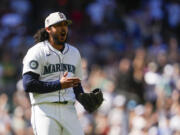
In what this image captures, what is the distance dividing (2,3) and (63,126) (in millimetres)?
11357

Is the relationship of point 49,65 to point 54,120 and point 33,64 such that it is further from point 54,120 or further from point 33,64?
point 54,120

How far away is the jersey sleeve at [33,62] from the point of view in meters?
7.00

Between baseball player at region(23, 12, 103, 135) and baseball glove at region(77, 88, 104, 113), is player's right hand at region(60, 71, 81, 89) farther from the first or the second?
baseball glove at region(77, 88, 104, 113)

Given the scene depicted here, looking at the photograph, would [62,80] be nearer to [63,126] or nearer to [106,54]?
[63,126]

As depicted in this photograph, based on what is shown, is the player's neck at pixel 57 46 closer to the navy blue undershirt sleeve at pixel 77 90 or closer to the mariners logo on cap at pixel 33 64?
the mariners logo on cap at pixel 33 64

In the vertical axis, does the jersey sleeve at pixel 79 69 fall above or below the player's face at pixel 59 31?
below

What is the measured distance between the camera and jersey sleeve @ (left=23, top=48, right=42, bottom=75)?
7.00m

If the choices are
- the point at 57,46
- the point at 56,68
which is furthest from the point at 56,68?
the point at 57,46

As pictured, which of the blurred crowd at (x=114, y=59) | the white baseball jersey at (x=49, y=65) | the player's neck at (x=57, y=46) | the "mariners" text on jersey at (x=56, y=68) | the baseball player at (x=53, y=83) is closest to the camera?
the baseball player at (x=53, y=83)

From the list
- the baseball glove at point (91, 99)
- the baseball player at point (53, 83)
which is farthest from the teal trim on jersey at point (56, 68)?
the baseball glove at point (91, 99)

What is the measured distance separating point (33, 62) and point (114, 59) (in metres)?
9.34

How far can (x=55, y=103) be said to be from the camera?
7.13 m

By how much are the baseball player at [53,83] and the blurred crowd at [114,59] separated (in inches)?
217

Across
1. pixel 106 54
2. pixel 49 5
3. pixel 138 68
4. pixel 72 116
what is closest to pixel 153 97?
pixel 138 68
